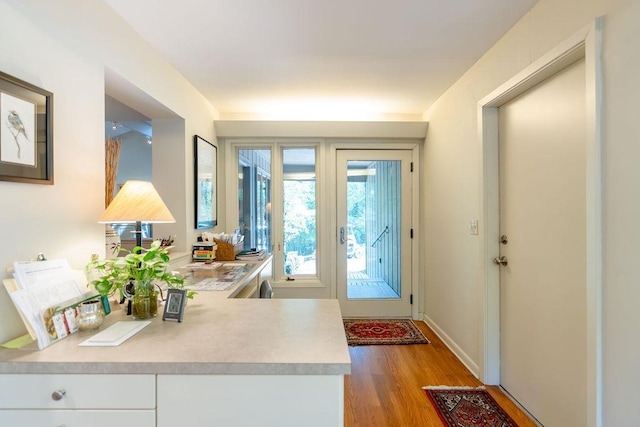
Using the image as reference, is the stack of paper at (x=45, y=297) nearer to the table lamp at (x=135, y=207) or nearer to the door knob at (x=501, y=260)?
the table lamp at (x=135, y=207)

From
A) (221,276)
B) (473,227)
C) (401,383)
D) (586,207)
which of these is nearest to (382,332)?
(401,383)

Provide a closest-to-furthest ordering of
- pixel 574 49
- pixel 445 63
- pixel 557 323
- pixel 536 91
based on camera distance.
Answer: pixel 574 49, pixel 557 323, pixel 536 91, pixel 445 63

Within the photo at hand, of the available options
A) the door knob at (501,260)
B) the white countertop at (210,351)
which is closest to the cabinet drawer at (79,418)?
the white countertop at (210,351)

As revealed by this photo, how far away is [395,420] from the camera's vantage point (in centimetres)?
188

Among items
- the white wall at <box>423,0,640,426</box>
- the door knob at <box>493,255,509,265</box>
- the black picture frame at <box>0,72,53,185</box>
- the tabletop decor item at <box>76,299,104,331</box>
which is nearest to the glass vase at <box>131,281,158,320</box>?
the tabletop decor item at <box>76,299,104,331</box>

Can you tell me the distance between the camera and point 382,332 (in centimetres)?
321

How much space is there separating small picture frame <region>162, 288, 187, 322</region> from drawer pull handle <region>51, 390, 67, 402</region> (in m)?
0.39

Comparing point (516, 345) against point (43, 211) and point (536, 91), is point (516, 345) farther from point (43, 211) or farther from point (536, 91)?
point (43, 211)

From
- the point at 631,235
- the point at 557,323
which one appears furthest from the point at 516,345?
the point at 631,235

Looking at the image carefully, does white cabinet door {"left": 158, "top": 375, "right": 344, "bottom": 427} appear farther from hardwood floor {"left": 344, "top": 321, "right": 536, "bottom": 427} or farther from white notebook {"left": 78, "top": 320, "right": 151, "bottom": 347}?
hardwood floor {"left": 344, "top": 321, "right": 536, "bottom": 427}

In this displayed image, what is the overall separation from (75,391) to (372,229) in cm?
304

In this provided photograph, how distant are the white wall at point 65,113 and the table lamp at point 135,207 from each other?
0.15 m

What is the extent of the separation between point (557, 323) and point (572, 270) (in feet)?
1.07

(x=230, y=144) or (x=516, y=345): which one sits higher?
(x=230, y=144)
